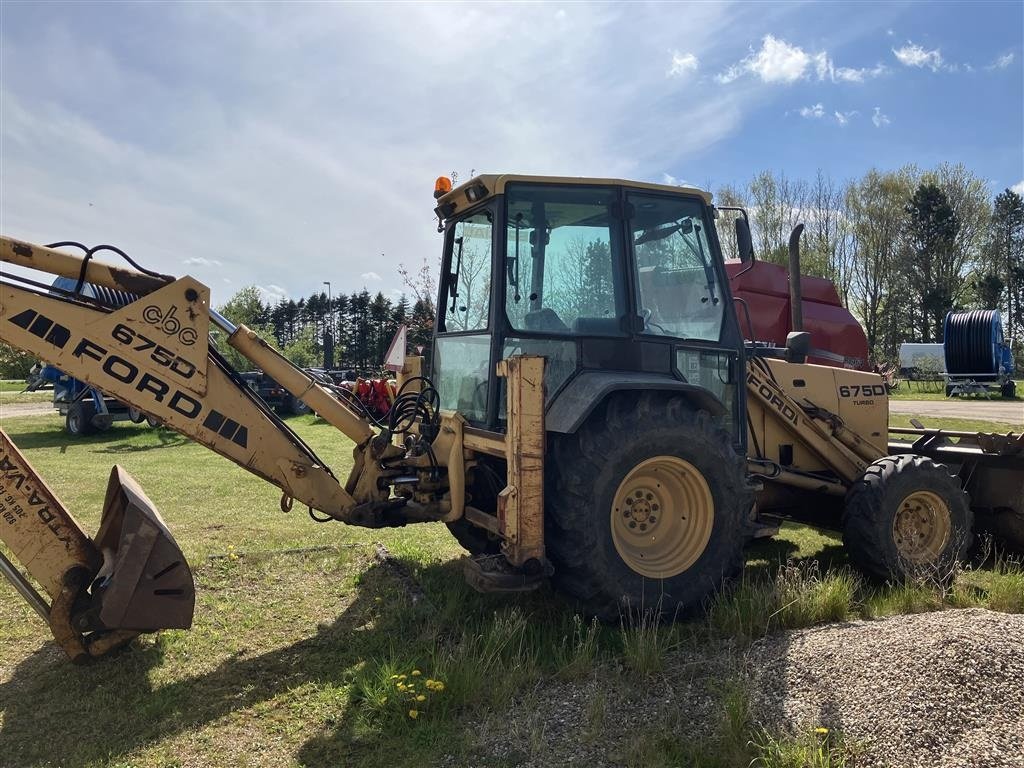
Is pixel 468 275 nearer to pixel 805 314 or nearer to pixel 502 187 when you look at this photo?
pixel 502 187

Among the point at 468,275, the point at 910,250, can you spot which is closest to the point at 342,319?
the point at 910,250

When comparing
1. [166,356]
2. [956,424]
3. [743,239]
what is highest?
[743,239]

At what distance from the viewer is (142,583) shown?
3588 millimetres

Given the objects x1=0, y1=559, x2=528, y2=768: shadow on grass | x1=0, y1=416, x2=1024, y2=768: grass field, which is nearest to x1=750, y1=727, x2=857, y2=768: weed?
x1=0, y1=416, x2=1024, y2=768: grass field

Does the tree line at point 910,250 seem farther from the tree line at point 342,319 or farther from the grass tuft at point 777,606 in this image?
the grass tuft at point 777,606

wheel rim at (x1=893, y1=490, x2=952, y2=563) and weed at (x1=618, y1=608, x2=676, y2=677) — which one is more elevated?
wheel rim at (x1=893, y1=490, x2=952, y2=563)

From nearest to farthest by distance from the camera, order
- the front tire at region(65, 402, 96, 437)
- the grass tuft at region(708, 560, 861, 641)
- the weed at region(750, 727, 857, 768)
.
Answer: the weed at region(750, 727, 857, 768) < the grass tuft at region(708, 560, 861, 641) < the front tire at region(65, 402, 96, 437)

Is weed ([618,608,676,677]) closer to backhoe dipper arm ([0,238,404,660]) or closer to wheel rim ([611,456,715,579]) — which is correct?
wheel rim ([611,456,715,579])

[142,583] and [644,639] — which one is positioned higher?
[142,583]

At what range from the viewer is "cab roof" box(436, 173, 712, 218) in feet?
14.0

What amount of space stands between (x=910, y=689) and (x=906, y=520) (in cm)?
249

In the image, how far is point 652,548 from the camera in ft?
13.7

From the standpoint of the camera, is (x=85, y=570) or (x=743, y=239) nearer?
(x=85, y=570)

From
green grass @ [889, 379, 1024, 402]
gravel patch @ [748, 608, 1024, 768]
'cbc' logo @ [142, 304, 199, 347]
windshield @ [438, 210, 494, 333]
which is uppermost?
windshield @ [438, 210, 494, 333]
